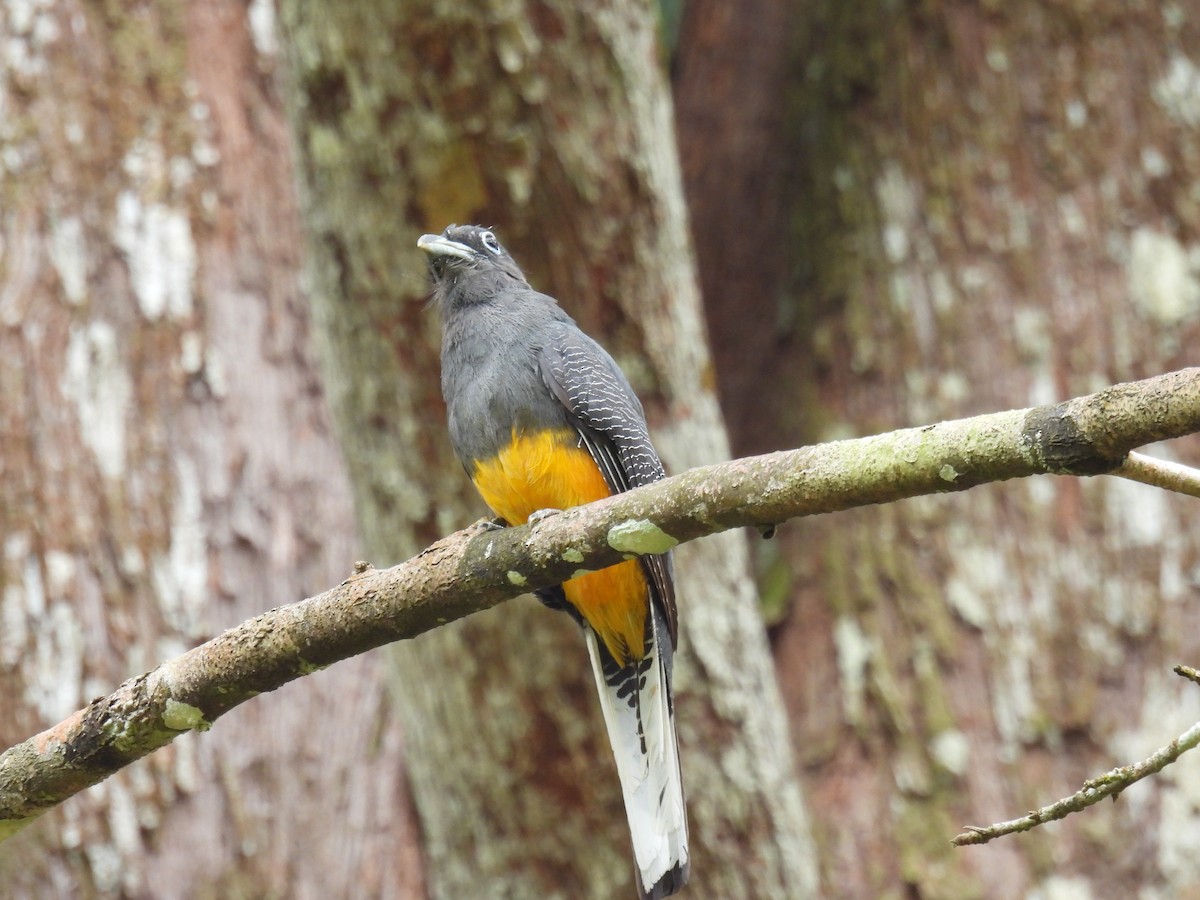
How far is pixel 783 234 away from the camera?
6809mm

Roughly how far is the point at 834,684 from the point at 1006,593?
828mm

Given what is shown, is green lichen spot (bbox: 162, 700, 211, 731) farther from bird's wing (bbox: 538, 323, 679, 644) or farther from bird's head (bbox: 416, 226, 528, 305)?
bird's head (bbox: 416, 226, 528, 305)

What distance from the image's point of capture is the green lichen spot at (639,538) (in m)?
2.78

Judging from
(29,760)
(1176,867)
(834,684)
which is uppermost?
(29,760)

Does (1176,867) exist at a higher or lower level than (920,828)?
lower

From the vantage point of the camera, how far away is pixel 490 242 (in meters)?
4.91

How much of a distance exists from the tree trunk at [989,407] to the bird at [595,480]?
1.83 metres

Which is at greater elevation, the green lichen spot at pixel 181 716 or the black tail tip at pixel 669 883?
the green lichen spot at pixel 181 716

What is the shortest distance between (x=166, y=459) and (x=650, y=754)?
9.39 ft

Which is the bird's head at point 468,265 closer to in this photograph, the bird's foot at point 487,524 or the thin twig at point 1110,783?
the bird's foot at point 487,524

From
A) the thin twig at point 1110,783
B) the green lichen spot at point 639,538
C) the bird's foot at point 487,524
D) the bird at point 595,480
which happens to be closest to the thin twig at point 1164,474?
the thin twig at point 1110,783

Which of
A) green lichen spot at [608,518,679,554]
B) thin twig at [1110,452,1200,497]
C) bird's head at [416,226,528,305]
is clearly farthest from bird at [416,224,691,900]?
thin twig at [1110,452,1200,497]

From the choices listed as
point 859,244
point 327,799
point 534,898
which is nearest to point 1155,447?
point 859,244

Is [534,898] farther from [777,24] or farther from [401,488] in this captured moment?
[777,24]
